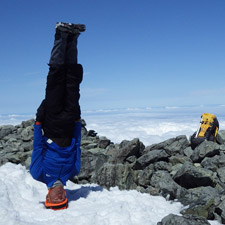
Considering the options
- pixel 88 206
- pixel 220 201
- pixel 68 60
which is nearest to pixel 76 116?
pixel 68 60

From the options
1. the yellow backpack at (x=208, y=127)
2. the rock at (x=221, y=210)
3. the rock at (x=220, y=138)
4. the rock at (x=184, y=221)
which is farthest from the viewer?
the rock at (x=220, y=138)

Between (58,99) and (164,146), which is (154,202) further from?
(164,146)

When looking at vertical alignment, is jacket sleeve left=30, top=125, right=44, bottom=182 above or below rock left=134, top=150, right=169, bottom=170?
above

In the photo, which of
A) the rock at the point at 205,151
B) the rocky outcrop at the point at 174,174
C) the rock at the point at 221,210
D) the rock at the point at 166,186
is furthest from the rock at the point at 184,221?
the rock at the point at 205,151

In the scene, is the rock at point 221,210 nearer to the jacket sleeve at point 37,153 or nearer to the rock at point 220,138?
the jacket sleeve at point 37,153

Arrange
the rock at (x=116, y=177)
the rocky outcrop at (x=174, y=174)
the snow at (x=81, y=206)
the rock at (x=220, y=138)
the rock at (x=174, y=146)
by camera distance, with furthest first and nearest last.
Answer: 1. the rock at (x=220, y=138)
2. the rock at (x=174, y=146)
3. the rock at (x=116, y=177)
4. the rocky outcrop at (x=174, y=174)
5. the snow at (x=81, y=206)

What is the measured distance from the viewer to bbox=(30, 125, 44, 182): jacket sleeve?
4.82m

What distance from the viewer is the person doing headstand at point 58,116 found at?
4.74m

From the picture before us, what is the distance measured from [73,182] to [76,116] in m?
2.40

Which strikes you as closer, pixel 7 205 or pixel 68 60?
pixel 7 205

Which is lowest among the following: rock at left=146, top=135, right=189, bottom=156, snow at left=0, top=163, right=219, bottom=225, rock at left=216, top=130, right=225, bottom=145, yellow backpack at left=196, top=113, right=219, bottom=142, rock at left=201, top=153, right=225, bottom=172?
snow at left=0, top=163, right=219, bottom=225

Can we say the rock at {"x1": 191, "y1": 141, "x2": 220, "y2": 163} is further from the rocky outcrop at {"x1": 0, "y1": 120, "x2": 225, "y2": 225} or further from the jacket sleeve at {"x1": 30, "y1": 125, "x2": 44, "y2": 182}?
the jacket sleeve at {"x1": 30, "y1": 125, "x2": 44, "y2": 182}

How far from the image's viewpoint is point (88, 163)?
763cm

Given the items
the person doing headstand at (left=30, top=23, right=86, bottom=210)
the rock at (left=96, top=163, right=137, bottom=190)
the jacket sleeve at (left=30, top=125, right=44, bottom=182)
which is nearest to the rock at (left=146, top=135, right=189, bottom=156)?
the rock at (left=96, top=163, right=137, bottom=190)
